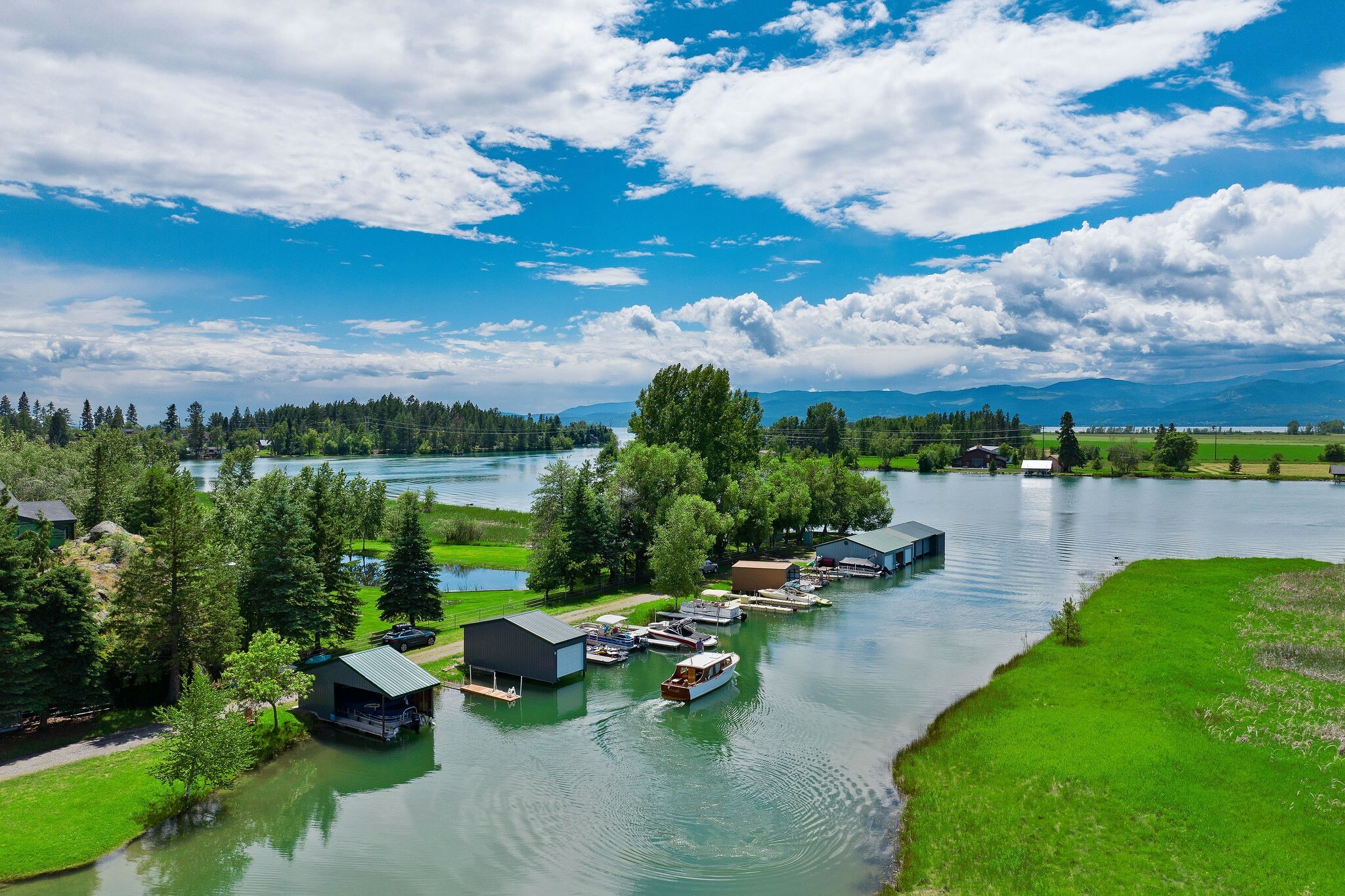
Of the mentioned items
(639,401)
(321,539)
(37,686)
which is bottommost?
(37,686)

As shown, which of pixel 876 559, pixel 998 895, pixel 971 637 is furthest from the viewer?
pixel 876 559

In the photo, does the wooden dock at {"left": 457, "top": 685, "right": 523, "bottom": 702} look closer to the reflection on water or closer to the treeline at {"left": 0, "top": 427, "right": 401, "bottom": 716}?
the treeline at {"left": 0, "top": 427, "right": 401, "bottom": 716}

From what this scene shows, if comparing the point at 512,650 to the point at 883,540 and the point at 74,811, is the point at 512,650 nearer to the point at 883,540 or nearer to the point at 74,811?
the point at 74,811

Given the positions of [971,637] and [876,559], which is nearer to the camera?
[971,637]

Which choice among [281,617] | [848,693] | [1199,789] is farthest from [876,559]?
[281,617]

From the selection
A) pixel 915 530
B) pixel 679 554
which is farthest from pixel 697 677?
pixel 915 530

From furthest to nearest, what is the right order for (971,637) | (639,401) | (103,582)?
(639,401), (971,637), (103,582)

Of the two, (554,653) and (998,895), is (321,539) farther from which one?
(998,895)

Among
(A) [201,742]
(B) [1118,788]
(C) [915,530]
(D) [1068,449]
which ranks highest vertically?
(D) [1068,449]
